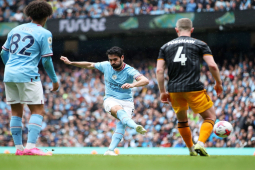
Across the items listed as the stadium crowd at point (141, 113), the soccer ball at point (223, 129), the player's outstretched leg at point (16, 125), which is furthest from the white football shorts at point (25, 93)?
the stadium crowd at point (141, 113)

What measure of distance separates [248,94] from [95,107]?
576cm

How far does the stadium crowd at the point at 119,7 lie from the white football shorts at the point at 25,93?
10571 millimetres

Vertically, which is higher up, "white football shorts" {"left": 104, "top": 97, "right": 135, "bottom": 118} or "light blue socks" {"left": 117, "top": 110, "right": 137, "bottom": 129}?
"white football shorts" {"left": 104, "top": 97, "right": 135, "bottom": 118}

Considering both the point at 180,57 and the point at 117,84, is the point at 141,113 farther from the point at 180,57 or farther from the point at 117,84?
the point at 180,57

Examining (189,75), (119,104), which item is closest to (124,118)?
(119,104)

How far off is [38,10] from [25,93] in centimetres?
106

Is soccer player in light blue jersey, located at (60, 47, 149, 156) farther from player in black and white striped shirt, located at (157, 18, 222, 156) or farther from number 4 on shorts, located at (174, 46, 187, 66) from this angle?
number 4 on shorts, located at (174, 46, 187, 66)

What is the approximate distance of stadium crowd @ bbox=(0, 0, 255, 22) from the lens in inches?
562

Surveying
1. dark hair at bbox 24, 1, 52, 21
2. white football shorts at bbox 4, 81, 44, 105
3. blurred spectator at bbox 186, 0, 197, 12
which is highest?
blurred spectator at bbox 186, 0, 197, 12

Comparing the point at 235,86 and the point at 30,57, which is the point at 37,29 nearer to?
the point at 30,57

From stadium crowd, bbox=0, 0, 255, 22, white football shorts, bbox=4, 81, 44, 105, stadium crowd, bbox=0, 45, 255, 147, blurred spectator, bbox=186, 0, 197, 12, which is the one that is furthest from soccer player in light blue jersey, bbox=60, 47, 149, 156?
blurred spectator, bbox=186, 0, 197, 12

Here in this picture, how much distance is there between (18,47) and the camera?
4508 mm

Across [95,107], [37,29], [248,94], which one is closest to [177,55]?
[37,29]

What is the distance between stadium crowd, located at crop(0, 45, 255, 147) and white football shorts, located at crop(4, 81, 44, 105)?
800 centimetres
